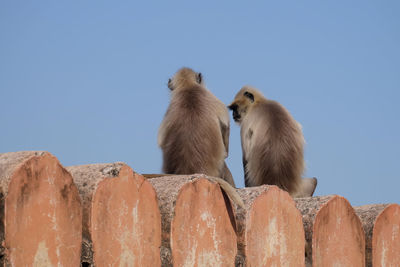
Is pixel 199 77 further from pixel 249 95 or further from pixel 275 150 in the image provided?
pixel 275 150

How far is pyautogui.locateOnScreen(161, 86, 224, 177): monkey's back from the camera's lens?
5887 mm

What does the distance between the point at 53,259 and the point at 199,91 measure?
12.6 ft

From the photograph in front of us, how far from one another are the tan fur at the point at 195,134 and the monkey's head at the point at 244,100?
3.05ft

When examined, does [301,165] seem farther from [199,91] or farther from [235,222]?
[235,222]

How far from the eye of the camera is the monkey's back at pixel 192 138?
589 centimetres

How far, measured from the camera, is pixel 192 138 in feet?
19.5

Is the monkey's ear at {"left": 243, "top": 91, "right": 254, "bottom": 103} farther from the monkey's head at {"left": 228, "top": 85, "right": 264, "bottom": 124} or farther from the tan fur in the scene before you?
the tan fur

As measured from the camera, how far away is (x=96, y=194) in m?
3.00

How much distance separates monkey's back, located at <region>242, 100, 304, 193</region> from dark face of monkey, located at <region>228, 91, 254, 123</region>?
49 cm

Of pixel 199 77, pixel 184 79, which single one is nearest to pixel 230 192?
pixel 184 79

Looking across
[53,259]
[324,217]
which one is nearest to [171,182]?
[53,259]

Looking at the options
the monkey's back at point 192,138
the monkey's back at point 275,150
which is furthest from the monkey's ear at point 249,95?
the monkey's back at point 192,138

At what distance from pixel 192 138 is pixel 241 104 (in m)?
1.71

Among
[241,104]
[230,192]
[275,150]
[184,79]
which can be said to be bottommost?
[230,192]
